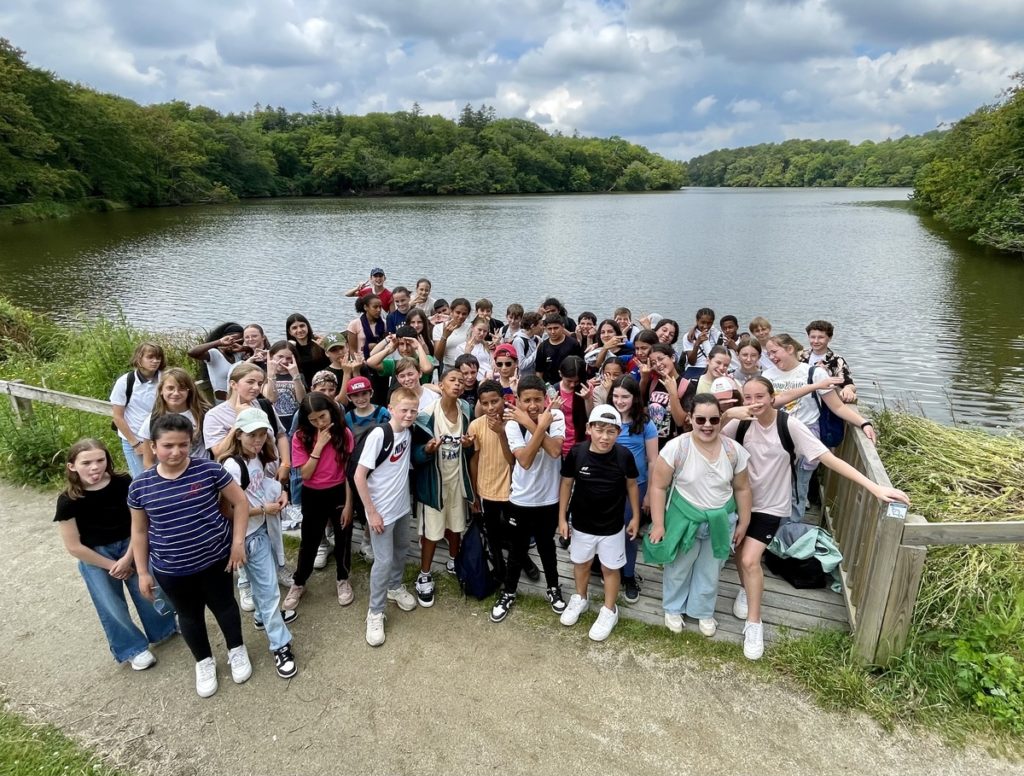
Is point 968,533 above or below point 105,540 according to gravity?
above

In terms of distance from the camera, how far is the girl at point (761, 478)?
161 inches

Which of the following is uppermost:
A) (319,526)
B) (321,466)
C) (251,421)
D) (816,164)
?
(816,164)

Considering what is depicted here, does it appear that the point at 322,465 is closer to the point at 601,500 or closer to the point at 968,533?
the point at 601,500

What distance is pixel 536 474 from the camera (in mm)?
4309

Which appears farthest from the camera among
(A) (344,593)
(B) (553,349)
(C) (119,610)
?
(B) (553,349)

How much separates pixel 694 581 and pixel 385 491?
237 cm

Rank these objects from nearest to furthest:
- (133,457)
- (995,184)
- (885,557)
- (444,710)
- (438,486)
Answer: (885,557), (444,710), (438,486), (133,457), (995,184)

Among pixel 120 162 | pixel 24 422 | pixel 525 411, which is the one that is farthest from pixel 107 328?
pixel 120 162

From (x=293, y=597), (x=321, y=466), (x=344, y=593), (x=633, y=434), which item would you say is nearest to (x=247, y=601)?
(x=293, y=597)

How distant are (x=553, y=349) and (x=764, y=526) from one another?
3075 mm

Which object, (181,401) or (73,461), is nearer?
(73,461)

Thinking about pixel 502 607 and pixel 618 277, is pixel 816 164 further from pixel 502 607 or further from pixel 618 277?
pixel 502 607

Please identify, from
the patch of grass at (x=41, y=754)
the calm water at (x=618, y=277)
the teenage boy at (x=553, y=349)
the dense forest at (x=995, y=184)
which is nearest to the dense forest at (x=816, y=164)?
the dense forest at (x=995, y=184)

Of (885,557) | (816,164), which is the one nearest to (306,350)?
(885,557)
